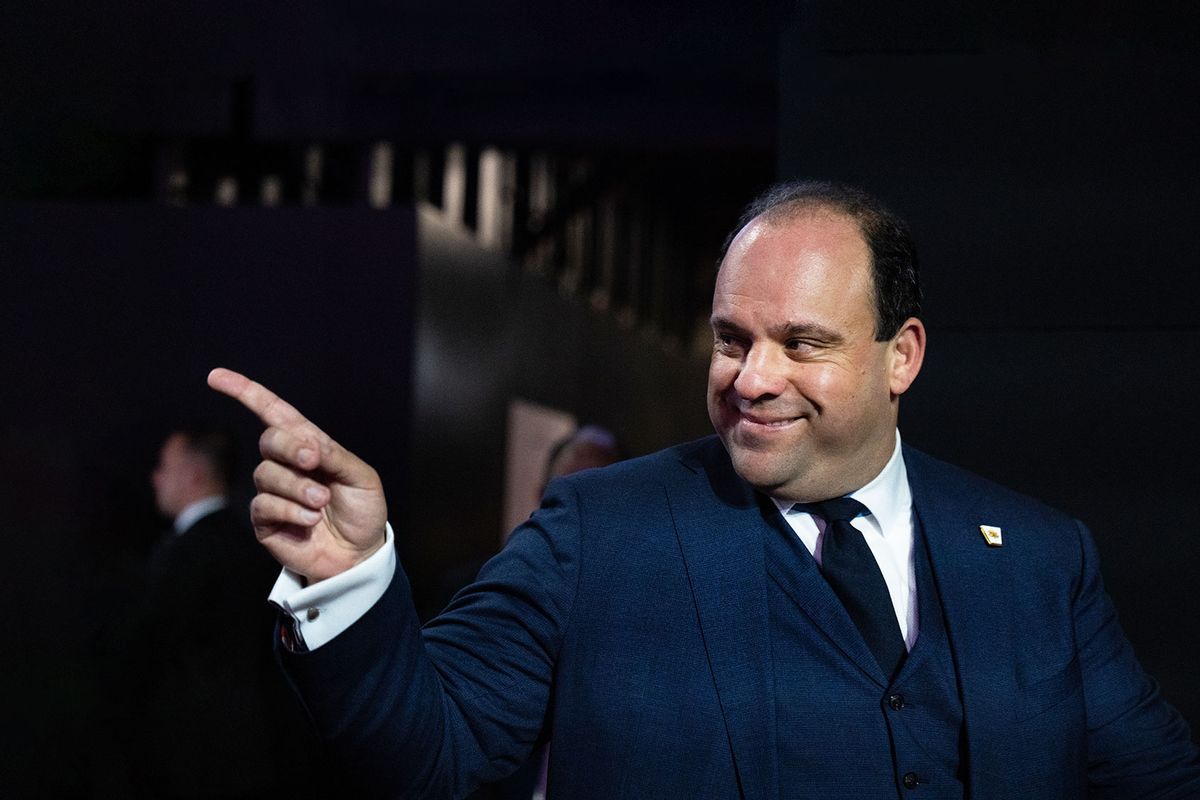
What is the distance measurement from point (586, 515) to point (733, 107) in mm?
6278

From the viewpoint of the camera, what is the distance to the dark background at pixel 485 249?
2459 mm

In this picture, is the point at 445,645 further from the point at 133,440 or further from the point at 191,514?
the point at 133,440

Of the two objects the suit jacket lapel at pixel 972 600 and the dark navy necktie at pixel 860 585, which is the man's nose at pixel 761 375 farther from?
the suit jacket lapel at pixel 972 600

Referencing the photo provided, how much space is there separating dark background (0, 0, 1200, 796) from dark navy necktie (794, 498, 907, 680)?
26.4 inches

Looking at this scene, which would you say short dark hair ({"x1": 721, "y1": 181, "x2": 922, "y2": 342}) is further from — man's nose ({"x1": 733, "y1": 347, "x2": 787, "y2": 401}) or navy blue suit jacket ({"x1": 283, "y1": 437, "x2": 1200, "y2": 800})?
navy blue suit jacket ({"x1": 283, "y1": 437, "x2": 1200, "y2": 800})

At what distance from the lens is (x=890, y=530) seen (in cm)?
195

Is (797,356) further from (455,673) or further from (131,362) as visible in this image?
(131,362)

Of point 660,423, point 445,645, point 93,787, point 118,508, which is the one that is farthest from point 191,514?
point 660,423

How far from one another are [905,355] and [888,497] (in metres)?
0.22

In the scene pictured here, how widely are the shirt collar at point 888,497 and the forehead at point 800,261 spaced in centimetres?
27

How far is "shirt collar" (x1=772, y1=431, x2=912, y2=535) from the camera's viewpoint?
6.30ft

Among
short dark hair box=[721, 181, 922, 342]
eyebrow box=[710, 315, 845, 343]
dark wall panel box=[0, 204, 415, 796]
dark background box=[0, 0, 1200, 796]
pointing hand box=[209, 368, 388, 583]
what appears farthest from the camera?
dark wall panel box=[0, 204, 415, 796]

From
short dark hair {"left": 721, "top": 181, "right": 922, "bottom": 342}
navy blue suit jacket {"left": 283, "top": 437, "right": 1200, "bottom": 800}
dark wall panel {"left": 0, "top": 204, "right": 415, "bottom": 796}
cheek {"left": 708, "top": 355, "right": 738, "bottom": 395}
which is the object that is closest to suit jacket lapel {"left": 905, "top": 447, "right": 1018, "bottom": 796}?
navy blue suit jacket {"left": 283, "top": 437, "right": 1200, "bottom": 800}

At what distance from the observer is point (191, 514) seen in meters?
4.45
